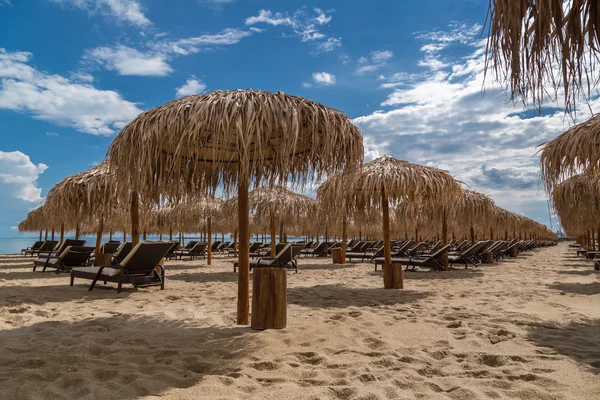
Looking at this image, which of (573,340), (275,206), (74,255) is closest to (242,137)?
(573,340)

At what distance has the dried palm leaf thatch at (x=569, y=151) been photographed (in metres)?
4.28

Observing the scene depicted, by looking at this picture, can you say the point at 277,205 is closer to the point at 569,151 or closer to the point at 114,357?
the point at 569,151

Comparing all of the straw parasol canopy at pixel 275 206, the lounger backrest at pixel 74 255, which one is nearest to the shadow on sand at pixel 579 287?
the straw parasol canopy at pixel 275 206

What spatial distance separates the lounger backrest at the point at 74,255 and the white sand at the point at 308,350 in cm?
315

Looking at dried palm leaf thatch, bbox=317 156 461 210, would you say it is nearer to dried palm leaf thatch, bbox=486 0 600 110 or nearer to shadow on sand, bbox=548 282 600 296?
shadow on sand, bbox=548 282 600 296

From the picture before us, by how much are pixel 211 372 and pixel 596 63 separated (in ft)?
9.46

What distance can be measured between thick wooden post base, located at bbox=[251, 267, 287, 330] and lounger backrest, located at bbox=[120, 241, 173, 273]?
293 cm

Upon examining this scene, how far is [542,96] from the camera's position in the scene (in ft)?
6.41

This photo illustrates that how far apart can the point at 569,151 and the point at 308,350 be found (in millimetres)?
3784

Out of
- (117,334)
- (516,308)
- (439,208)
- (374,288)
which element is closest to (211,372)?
(117,334)

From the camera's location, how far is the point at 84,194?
27.2 ft

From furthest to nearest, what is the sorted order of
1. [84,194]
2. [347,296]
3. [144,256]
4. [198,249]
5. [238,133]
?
[198,249], [84,194], [144,256], [347,296], [238,133]

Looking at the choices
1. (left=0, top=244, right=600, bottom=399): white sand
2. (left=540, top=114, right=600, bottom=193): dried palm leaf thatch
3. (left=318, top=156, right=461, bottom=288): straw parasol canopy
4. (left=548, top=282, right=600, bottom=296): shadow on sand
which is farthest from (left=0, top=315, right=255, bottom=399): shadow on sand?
(left=548, top=282, right=600, bottom=296): shadow on sand

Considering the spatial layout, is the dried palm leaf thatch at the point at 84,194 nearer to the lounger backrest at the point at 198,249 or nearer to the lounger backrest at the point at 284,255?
the lounger backrest at the point at 284,255
